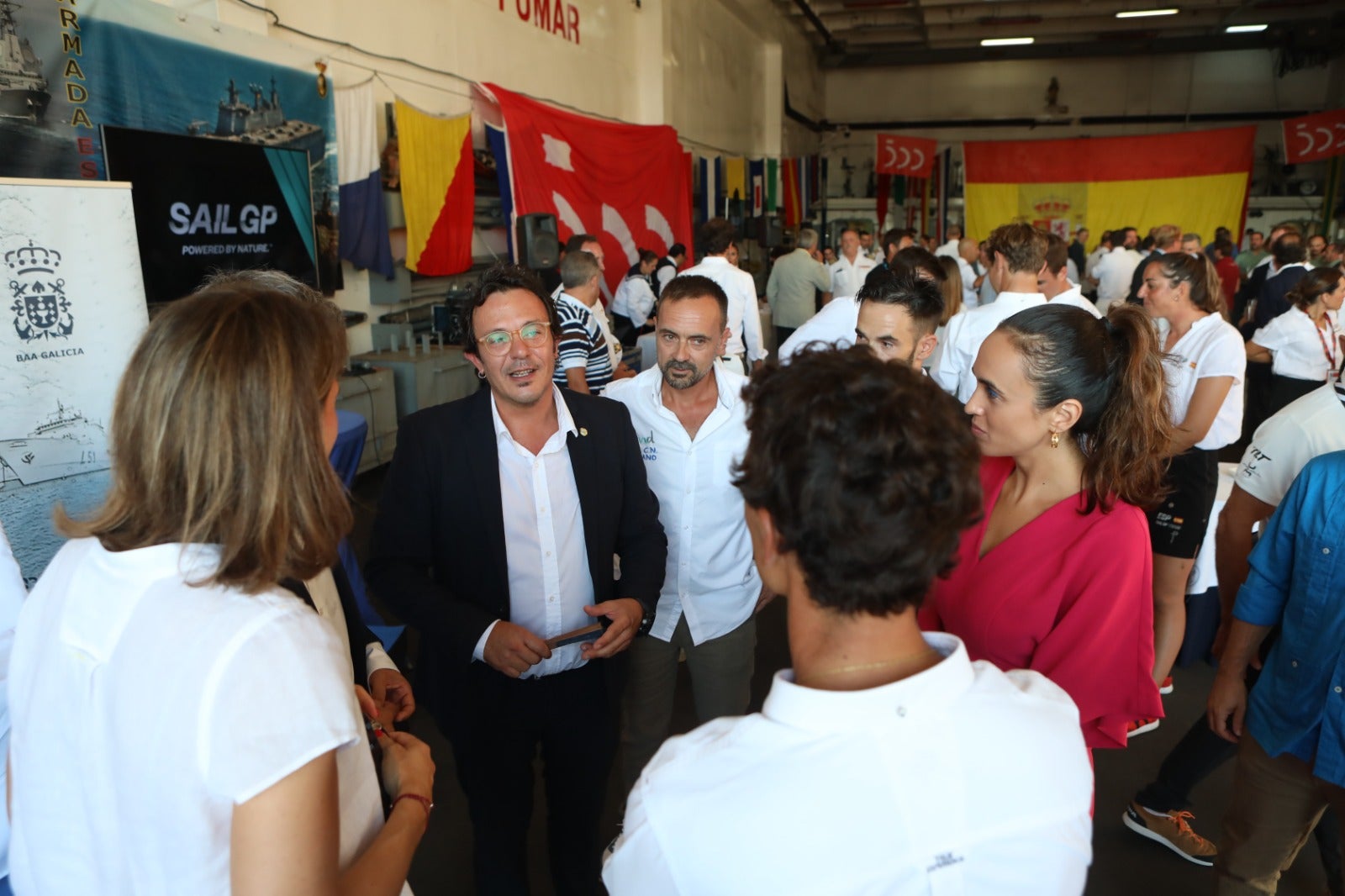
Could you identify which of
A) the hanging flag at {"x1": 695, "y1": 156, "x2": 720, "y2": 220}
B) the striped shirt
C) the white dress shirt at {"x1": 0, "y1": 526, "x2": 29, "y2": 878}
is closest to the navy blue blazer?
the white dress shirt at {"x1": 0, "y1": 526, "x2": 29, "y2": 878}

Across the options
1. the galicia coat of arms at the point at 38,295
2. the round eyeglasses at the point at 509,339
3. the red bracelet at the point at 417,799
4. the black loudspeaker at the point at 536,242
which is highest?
the black loudspeaker at the point at 536,242

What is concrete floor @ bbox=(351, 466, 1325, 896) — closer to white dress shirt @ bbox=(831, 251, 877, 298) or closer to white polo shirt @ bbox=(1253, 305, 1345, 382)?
white polo shirt @ bbox=(1253, 305, 1345, 382)

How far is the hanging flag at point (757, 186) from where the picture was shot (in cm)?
1377

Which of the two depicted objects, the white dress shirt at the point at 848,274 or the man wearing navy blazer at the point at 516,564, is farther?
the white dress shirt at the point at 848,274

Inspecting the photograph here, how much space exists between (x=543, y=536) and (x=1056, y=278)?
10.8ft

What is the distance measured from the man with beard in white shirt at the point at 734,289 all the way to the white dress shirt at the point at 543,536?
11.9 feet

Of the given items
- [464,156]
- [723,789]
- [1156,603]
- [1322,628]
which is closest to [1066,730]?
[723,789]

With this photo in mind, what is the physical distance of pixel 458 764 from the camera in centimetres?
186

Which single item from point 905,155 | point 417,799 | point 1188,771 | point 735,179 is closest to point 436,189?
point 1188,771

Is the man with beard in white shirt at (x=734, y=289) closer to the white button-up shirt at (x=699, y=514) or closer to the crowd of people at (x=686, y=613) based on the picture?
the crowd of people at (x=686, y=613)

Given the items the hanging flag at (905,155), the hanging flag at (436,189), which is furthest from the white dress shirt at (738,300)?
the hanging flag at (905,155)

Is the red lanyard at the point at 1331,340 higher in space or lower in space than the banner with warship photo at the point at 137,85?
lower

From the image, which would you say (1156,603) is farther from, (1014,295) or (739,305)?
(739,305)

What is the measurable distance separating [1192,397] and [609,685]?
7.40 ft
